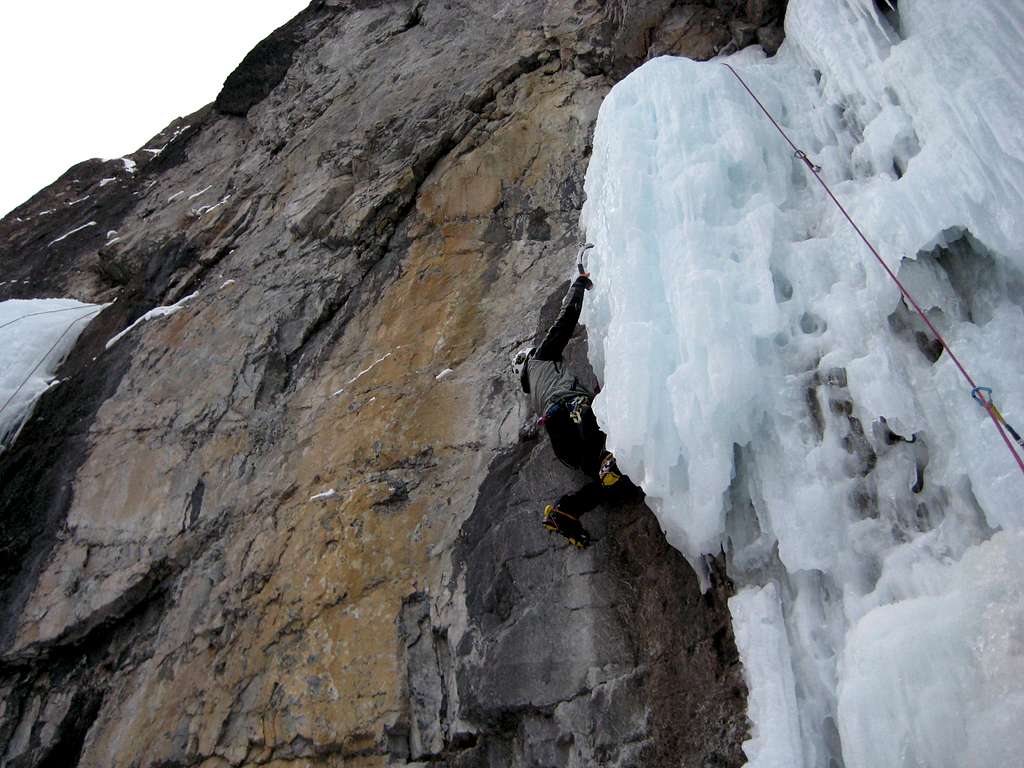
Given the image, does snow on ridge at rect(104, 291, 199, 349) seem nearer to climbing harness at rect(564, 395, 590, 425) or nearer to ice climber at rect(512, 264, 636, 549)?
ice climber at rect(512, 264, 636, 549)

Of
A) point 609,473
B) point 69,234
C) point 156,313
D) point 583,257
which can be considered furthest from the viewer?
point 69,234

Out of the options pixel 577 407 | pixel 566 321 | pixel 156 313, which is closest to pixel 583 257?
pixel 566 321

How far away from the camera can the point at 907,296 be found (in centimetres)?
306

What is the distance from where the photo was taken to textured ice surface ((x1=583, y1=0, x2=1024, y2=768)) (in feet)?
7.57

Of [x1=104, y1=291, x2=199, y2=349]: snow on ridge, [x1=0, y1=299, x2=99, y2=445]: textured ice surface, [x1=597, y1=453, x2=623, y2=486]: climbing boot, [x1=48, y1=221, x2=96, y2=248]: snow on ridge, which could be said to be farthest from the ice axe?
[x1=48, y1=221, x2=96, y2=248]: snow on ridge

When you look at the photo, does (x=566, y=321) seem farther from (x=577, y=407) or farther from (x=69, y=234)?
(x=69, y=234)

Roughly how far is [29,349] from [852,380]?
907cm

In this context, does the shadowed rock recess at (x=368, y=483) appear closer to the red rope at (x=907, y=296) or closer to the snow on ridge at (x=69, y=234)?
the red rope at (x=907, y=296)

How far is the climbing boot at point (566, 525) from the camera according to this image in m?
3.91

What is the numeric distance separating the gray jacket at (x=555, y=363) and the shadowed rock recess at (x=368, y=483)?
41cm

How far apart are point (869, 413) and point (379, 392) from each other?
379cm

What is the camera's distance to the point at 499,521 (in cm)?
446

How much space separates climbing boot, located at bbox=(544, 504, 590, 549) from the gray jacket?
62 cm

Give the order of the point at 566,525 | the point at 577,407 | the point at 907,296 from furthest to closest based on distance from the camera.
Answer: the point at 577,407 → the point at 566,525 → the point at 907,296
